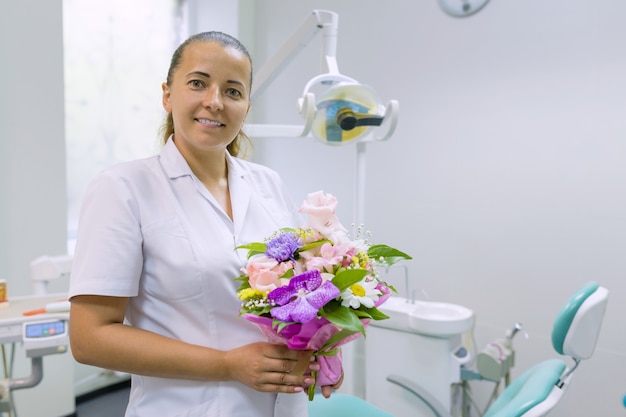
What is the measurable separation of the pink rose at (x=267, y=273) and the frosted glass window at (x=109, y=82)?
2.11 m

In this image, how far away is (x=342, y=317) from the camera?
77 centimetres

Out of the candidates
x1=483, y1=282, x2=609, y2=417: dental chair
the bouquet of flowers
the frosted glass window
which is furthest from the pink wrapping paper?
the frosted glass window

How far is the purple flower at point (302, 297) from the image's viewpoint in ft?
2.41

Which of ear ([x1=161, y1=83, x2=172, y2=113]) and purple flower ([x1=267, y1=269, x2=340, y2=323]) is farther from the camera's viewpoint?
ear ([x1=161, y1=83, x2=172, y2=113])

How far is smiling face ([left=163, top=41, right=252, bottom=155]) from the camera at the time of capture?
97 centimetres

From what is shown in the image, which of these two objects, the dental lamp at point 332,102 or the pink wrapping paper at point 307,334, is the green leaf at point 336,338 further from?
the dental lamp at point 332,102

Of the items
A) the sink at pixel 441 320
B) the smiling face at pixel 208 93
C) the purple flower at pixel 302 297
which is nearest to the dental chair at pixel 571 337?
the sink at pixel 441 320

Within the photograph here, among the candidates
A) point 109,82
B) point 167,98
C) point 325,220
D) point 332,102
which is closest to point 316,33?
point 332,102

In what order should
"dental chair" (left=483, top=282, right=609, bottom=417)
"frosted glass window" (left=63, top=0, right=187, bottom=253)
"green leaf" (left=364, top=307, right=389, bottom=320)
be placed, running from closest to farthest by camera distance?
"green leaf" (left=364, top=307, right=389, bottom=320) → "dental chair" (left=483, top=282, right=609, bottom=417) → "frosted glass window" (left=63, top=0, right=187, bottom=253)

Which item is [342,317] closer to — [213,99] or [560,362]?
[213,99]

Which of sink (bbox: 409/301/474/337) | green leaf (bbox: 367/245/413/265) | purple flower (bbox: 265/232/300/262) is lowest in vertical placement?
sink (bbox: 409/301/474/337)

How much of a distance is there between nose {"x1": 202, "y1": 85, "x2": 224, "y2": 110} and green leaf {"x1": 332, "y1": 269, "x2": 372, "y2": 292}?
16.0 inches

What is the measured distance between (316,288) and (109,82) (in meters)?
2.68

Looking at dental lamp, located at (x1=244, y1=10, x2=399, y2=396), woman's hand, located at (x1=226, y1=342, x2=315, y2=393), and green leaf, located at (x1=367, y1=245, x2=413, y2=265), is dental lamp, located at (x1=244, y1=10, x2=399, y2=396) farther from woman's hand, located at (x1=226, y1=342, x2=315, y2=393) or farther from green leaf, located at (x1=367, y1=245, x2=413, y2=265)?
woman's hand, located at (x1=226, y1=342, x2=315, y2=393)
